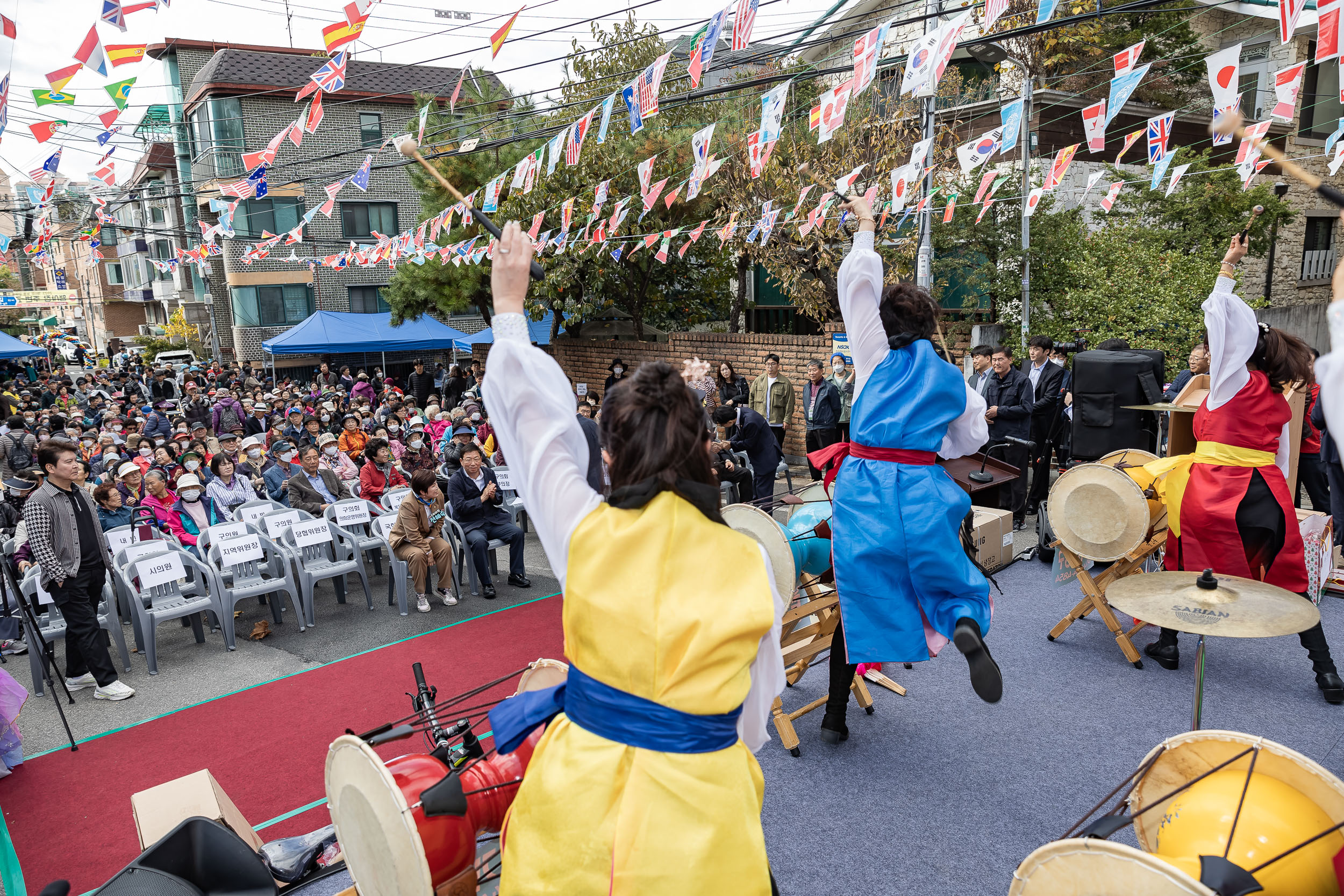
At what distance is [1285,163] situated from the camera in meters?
2.28

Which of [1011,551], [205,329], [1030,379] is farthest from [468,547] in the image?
[205,329]

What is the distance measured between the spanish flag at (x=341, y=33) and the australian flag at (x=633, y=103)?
2027 millimetres

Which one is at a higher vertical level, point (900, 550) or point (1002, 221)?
point (1002, 221)

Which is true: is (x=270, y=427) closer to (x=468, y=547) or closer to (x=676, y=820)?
(x=468, y=547)

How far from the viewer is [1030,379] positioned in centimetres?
767

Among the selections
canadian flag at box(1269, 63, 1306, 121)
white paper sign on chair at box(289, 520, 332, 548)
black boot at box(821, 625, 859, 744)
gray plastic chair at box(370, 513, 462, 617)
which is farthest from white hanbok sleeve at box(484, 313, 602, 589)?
canadian flag at box(1269, 63, 1306, 121)

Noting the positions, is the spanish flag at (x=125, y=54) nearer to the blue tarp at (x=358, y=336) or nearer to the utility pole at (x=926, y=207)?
the utility pole at (x=926, y=207)

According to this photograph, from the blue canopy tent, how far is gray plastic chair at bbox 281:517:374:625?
13.2 m

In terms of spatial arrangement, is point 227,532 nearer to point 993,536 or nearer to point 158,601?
point 158,601

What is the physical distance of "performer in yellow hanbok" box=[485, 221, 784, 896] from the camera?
5.28ft

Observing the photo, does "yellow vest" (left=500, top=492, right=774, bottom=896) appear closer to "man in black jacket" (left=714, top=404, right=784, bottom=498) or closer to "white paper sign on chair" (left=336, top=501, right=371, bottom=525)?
"white paper sign on chair" (left=336, top=501, right=371, bottom=525)

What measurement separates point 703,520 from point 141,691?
5379mm

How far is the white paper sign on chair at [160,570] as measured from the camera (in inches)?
230

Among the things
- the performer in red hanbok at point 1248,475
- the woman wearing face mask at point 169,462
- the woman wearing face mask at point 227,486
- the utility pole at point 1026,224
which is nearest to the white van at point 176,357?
the woman wearing face mask at point 169,462
